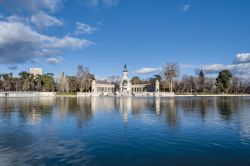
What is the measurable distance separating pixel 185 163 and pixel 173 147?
3.10m

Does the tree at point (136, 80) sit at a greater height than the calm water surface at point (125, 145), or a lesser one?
greater

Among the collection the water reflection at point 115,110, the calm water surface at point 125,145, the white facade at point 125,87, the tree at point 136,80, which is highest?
the tree at point 136,80

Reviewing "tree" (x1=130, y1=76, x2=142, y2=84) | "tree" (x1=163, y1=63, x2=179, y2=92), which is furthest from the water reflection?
"tree" (x1=130, y1=76, x2=142, y2=84)

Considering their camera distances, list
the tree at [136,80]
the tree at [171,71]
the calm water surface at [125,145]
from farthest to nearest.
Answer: the tree at [136,80] → the tree at [171,71] → the calm water surface at [125,145]

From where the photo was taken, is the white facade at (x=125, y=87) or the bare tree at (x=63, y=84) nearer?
the white facade at (x=125, y=87)

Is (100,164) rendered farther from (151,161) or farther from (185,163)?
(185,163)

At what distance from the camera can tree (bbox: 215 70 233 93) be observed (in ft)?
480

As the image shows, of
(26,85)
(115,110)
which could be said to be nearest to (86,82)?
(26,85)

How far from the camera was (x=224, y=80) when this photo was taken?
147 meters

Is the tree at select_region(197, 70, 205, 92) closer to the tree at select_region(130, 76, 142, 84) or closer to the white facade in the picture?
the white facade

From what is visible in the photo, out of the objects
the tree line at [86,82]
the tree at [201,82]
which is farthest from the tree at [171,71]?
the tree at [201,82]

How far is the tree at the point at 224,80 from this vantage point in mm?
146375

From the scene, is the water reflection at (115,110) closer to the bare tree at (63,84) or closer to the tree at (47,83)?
the bare tree at (63,84)

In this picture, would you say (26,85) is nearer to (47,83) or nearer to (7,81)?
(7,81)
